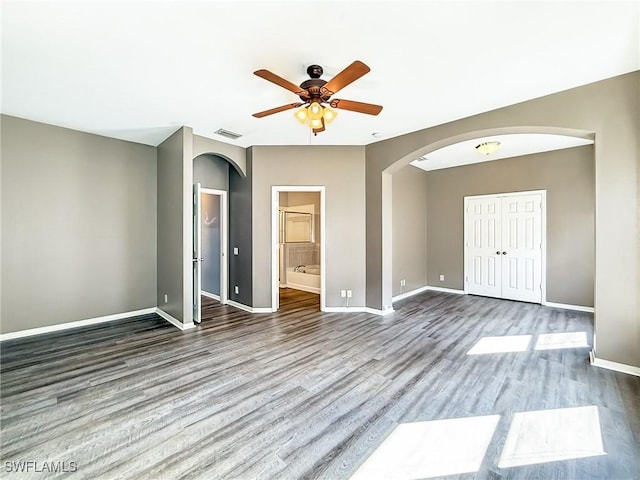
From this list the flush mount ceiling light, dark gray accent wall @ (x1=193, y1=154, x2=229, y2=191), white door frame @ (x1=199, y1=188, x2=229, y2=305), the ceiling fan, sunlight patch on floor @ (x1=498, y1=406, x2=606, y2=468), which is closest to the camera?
sunlight patch on floor @ (x1=498, y1=406, x2=606, y2=468)

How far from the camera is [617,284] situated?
2705 millimetres

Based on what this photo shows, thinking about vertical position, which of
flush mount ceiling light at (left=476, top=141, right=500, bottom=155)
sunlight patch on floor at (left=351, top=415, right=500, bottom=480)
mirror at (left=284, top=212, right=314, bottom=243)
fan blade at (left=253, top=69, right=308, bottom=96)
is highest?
flush mount ceiling light at (left=476, top=141, right=500, bottom=155)

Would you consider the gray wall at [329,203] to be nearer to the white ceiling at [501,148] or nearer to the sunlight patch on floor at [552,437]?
the white ceiling at [501,148]

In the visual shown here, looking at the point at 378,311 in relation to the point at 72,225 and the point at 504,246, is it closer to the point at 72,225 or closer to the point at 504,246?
the point at 504,246

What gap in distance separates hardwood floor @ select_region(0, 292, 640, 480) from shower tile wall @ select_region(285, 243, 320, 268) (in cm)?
357

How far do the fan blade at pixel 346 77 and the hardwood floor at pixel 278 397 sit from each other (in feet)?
Answer: 8.41

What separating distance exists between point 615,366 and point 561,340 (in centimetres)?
86

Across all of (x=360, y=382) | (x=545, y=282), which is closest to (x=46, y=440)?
(x=360, y=382)

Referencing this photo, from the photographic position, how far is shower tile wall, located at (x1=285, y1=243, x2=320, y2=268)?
7586 mm

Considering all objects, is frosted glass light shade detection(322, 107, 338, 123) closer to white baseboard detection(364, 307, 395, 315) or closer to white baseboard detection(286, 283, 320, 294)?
white baseboard detection(364, 307, 395, 315)

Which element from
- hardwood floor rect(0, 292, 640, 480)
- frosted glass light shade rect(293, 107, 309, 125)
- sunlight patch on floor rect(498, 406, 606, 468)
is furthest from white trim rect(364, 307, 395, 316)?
frosted glass light shade rect(293, 107, 309, 125)

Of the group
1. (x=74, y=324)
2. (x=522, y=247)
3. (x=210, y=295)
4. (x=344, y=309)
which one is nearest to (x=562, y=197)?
(x=522, y=247)

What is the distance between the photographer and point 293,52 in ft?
7.66

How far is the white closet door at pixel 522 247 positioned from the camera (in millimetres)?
5379
